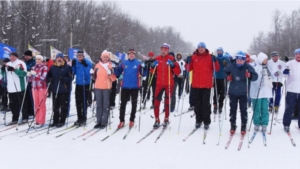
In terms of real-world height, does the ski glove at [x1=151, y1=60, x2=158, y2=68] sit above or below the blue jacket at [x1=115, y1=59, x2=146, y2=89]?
above

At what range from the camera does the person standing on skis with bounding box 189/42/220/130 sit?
6.58 metres

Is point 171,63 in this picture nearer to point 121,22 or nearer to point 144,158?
point 144,158

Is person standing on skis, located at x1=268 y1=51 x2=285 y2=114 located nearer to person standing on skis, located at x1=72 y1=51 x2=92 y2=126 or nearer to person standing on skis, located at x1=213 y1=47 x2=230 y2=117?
person standing on skis, located at x1=213 y1=47 x2=230 y2=117

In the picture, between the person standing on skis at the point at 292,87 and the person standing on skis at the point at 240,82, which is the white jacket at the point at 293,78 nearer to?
the person standing on skis at the point at 292,87

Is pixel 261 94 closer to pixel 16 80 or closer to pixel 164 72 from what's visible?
pixel 164 72

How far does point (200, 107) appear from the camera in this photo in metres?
6.93

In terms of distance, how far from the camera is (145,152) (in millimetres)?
5148

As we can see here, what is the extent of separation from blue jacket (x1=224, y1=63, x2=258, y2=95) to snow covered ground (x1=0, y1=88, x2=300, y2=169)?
3.34 feet

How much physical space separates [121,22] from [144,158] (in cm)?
4751

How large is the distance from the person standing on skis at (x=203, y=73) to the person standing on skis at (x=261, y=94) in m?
1.05

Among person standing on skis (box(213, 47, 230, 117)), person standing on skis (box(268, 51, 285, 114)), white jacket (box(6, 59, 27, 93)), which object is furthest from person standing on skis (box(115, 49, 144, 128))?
person standing on skis (box(268, 51, 285, 114))

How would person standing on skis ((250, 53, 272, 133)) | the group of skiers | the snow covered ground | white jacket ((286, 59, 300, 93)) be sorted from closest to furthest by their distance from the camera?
the snow covered ground < the group of skiers < person standing on skis ((250, 53, 272, 133)) < white jacket ((286, 59, 300, 93))

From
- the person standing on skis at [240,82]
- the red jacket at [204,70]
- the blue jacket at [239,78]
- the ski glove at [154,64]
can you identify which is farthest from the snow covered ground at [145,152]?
the ski glove at [154,64]

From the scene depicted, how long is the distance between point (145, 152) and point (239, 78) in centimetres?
270
